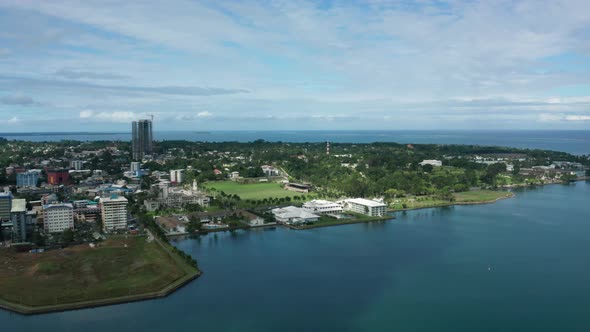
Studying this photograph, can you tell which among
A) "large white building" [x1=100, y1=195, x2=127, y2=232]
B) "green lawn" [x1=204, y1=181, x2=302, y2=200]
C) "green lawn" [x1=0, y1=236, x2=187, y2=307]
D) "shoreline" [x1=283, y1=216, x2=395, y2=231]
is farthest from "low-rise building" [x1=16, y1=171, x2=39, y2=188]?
"shoreline" [x1=283, y1=216, x2=395, y2=231]

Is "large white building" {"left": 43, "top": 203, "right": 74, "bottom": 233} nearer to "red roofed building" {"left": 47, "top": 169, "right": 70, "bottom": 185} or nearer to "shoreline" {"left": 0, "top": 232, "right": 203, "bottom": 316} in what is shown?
"shoreline" {"left": 0, "top": 232, "right": 203, "bottom": 316}

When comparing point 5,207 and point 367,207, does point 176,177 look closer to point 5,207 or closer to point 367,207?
point 5,207

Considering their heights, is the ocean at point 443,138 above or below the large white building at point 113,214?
above

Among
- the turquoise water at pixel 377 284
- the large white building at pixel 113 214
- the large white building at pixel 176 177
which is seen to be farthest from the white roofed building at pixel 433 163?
the large white building at pixel 113 214

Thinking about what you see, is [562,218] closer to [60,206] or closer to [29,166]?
[60,206]

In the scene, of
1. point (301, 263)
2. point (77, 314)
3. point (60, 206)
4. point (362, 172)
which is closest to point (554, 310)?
point (301, 263)


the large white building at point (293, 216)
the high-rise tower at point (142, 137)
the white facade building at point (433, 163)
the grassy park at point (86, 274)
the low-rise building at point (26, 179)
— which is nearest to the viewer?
the grassy park at point (86, 274)

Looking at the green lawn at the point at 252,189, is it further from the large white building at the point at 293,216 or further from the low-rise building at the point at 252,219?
the large white building at the point at 293,216
